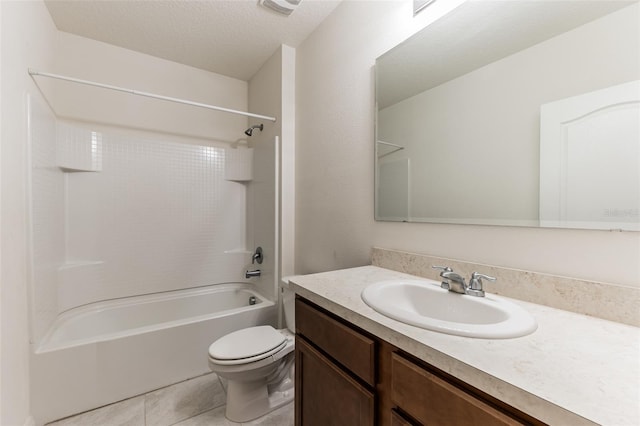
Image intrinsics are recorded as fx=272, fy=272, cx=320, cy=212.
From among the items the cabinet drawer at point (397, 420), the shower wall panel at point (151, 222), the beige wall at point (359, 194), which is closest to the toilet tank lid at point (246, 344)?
the beige wall at point (359, 194)

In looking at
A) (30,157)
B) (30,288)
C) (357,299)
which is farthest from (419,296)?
(30,157)

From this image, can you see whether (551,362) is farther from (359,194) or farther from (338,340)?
(359,194)

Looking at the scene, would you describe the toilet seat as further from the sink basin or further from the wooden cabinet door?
the sink basin

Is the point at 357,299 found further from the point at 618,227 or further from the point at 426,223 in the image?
the point at 618,227

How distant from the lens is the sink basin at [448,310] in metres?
0.66

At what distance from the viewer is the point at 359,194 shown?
5.25 ft

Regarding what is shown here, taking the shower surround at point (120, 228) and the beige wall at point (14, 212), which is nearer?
the beige wall at point (14, 212)

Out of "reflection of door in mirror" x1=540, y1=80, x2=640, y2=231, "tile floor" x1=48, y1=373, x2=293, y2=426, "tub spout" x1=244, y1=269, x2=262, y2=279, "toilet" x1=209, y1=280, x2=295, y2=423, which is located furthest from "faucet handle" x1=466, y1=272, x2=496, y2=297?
"tub spout" x1=244, y1=269, x2=262, y2=279

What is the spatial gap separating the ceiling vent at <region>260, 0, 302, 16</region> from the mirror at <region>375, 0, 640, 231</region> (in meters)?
0.79

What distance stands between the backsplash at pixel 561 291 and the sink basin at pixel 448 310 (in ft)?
0.26

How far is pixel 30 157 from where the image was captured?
4.73ft

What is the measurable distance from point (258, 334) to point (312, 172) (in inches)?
45.1

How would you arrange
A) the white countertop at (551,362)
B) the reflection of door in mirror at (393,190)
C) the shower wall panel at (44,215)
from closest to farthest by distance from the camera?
1. the white countertop at (551,362)
2. the reflection of door in mirror at (393,190)
3. the shower wall panel at (44,215)

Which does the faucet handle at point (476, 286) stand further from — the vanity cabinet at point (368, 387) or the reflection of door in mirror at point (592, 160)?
the vanity cabinet at point (368, 387)
